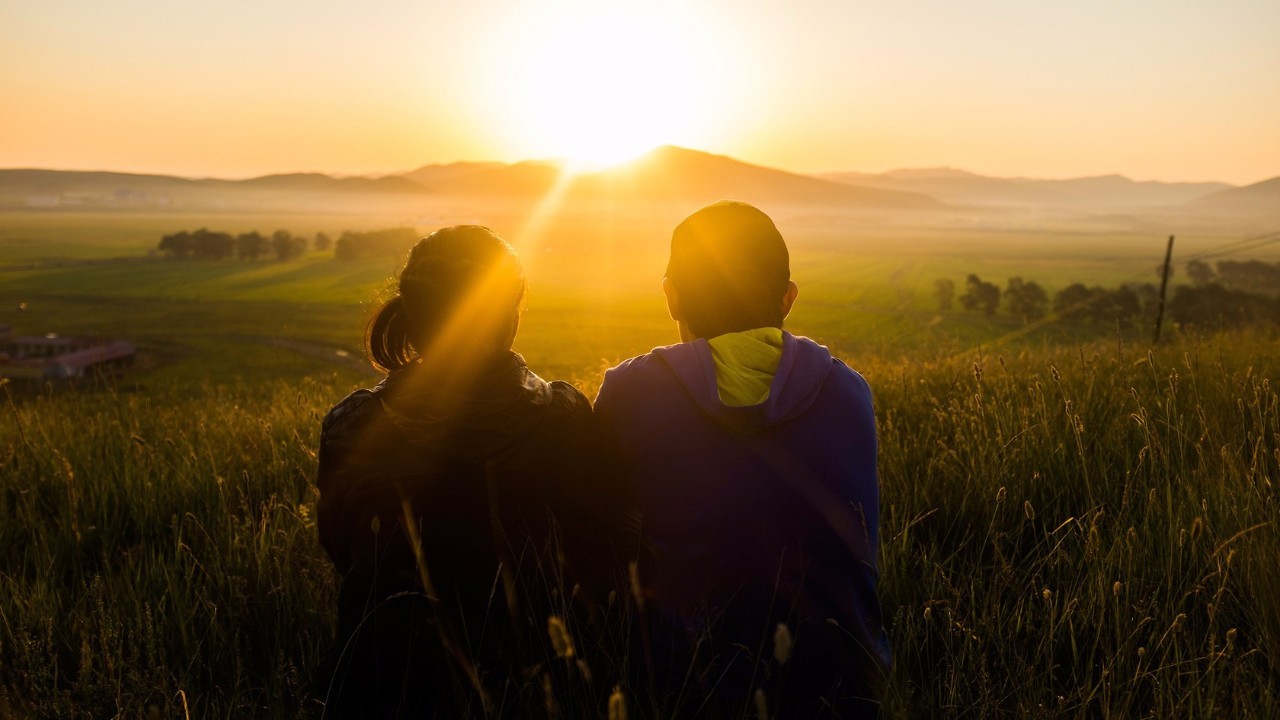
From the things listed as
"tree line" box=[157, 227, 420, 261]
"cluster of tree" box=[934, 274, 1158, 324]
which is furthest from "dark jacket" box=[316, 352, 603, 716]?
"tree line" box=[157, 227, 420, 261]

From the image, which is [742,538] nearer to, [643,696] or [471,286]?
[643,696]

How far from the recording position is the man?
1856 millimetres

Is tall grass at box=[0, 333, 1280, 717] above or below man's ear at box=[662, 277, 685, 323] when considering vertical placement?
below

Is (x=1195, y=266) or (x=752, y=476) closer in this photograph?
(x=752, y=476)

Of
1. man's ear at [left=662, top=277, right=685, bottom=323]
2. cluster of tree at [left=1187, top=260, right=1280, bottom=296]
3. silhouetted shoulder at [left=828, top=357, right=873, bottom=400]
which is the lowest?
cluster of tree at [left=1187, top=260, right=1280, bottom=296]

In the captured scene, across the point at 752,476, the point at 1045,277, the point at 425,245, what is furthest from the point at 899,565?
the point at 1045,277

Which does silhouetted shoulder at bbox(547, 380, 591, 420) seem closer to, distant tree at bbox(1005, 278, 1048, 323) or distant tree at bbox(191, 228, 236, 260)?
distant tree at bbox(1005, 278, 1048, 323)

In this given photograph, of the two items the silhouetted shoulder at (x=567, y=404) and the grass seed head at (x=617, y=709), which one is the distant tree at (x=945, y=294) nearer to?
the silhouetted shoulder at (x=567, y=404)

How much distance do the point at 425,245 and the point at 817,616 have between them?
1429 millimetres

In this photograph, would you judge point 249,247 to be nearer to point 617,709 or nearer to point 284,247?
point 284,247

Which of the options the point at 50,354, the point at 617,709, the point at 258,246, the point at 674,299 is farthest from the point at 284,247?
the point at 617,709

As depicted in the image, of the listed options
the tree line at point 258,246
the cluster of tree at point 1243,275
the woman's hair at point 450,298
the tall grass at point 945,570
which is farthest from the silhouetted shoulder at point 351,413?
the tree line at point 258,246

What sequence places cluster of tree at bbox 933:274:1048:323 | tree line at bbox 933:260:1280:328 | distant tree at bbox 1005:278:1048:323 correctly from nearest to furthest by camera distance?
tree line at bbox 933:260:1280:328 → distant tree at bbox 1005:278:1048:323 → cluster of tree at bbox 933:274:1048:323

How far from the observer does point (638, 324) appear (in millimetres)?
80438
